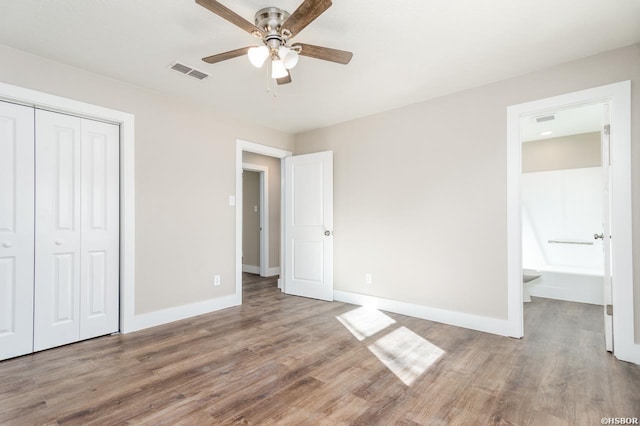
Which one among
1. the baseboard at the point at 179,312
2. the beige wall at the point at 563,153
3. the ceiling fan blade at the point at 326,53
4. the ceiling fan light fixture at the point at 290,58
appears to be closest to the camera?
the ceiling fan light fixture at the point at 290,58

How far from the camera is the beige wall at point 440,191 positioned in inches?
118

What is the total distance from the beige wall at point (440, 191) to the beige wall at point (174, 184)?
161 centimetres

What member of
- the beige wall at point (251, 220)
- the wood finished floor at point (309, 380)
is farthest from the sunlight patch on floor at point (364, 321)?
the beige wall at point (251, 220)

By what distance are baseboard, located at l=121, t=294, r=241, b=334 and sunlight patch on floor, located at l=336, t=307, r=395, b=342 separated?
4.95ft

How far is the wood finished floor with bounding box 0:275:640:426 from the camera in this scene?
188 centimetres

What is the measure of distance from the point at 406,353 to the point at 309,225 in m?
2.46

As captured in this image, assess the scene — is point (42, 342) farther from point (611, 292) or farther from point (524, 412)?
point (611, 292)

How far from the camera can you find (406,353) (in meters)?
2.74

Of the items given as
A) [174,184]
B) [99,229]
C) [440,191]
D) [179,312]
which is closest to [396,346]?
[440,191]

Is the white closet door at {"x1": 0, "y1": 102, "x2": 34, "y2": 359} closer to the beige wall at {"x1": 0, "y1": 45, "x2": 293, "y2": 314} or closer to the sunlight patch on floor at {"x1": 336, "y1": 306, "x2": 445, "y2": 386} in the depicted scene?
the beige wall at {"x1": 0, "y1": 45, "x2": 293, "y2": 314}

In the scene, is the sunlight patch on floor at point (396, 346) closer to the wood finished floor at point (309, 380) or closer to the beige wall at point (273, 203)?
the wood finished floor at point (309, 380)

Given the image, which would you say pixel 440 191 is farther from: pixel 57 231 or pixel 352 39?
pixel 57 231

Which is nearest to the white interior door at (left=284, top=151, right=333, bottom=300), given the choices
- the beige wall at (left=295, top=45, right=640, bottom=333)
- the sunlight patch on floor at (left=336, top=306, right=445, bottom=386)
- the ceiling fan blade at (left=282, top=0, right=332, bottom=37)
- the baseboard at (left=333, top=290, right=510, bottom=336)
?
Result: the beige wall at (left=295, top=45, right=640, bottom=333)

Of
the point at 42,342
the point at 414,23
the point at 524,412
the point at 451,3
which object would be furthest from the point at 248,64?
the point at 524,412
